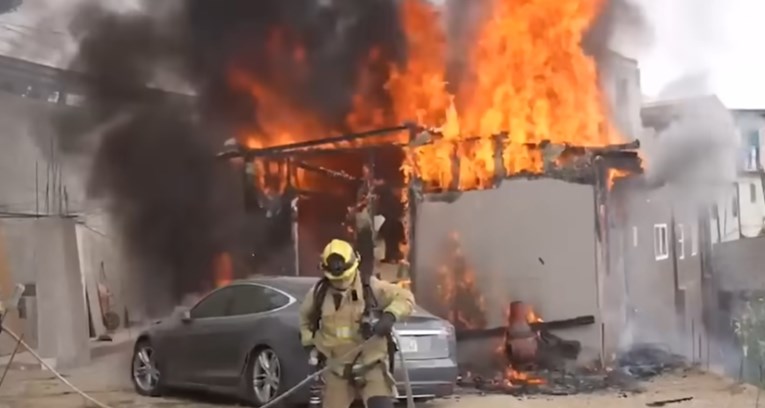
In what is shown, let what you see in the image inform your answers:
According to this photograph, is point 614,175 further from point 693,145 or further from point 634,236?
point 693,145

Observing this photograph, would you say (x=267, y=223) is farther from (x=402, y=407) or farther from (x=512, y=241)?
(x=402, y=407)

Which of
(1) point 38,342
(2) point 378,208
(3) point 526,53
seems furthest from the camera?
(3) point 526,53

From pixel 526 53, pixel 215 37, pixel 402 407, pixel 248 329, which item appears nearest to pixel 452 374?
pixel 402 407

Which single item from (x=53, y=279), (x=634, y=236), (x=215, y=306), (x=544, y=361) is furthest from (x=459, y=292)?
(x=53, y=279)

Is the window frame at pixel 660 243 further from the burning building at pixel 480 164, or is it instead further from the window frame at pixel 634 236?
the burning building at pixel 480 164

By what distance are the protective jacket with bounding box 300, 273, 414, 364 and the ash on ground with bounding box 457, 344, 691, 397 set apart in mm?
4227

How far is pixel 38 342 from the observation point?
11578mm

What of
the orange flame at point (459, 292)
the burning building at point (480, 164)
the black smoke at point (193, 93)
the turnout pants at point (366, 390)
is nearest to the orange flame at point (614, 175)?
the burning building at point (480, 164)

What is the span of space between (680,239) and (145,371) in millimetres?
6508

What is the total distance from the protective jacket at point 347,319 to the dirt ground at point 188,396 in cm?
343

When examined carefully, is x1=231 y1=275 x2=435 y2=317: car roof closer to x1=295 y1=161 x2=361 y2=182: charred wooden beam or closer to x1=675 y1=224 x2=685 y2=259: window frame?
x1=295 y1=161 x2=361 y2=182: charred wooden beam

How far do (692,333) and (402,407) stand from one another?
170 inches

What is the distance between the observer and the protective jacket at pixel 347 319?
6.41 meters

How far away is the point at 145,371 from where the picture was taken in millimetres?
10867
